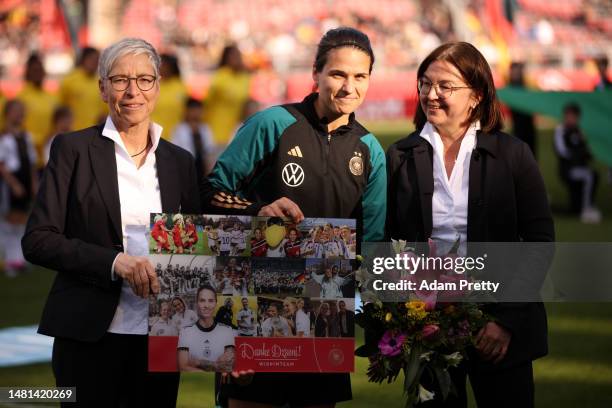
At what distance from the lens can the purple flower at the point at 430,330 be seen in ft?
12.0

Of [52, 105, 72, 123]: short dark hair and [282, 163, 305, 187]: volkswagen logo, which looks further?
[52, 105, 72, 123]: short dark hair

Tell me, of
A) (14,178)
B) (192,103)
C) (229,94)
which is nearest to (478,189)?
(14,178)

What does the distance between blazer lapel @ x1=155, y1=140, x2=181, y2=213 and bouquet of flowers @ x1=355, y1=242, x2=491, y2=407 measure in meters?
0.73

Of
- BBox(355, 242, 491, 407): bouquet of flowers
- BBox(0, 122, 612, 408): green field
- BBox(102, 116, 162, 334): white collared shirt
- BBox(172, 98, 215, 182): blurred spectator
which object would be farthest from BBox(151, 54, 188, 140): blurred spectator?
BBox(355, 242, 491, 407): bouquet of flowers

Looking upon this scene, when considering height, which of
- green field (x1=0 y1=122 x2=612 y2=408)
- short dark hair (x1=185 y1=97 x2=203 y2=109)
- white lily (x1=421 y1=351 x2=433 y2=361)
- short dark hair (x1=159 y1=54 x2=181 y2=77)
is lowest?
green field (x1=0 y1=122 x2=612 y2=408)

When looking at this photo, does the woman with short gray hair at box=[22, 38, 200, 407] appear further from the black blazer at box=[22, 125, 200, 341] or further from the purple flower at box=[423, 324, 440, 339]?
the purple flower at box=[423, 324, 440, 339]

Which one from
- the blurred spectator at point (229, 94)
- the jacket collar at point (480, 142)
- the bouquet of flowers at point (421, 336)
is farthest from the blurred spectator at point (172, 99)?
the bouquet of flowers at point (421, 336)

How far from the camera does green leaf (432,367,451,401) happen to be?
3.64 metres

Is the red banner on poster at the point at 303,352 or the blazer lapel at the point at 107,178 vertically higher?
the blazer lapel at the point at 107,178

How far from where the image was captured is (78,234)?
3.76 m

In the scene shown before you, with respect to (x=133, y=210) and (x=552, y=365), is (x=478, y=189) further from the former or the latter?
(x=552, y=365)

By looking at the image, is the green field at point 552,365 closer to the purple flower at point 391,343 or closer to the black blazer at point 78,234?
the black blazer at point 78,234

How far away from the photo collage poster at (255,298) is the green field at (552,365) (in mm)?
114

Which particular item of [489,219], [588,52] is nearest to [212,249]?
[489,219]
